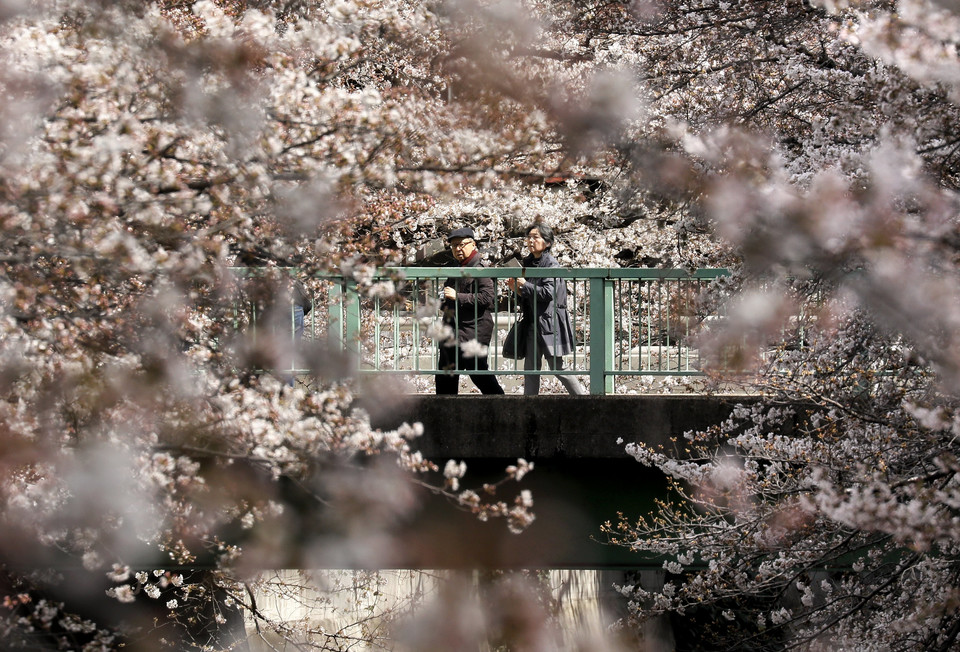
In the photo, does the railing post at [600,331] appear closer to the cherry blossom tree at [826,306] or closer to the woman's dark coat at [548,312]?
the woman's dark coat at [548,312]

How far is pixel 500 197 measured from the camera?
550 cm

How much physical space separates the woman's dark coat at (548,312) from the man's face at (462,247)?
0.48 metres

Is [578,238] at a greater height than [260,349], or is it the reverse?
[578,238]

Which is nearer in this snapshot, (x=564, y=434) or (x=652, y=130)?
(x=652, y=130)

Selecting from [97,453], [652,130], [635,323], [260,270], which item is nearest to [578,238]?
[635,323]

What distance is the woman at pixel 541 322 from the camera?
7.88 meters

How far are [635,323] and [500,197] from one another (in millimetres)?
2642

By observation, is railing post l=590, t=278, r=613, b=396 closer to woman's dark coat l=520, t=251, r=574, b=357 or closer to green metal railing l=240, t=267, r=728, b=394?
green metal railing l=240, t=267, r=728, b=394

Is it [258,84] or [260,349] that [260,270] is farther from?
[258,84]

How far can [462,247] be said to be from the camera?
785 cm

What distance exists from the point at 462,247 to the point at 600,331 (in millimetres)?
1168

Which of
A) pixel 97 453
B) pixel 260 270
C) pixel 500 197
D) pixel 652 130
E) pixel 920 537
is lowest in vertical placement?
pixel 920 537

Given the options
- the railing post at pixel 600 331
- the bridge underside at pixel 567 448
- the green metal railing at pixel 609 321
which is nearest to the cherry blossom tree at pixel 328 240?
the green metal railing at pixel 609 321

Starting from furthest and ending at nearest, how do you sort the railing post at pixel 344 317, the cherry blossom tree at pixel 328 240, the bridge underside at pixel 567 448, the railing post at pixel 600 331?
the railing post at pixel 600 331 → the bridge underside at pixel 567 448 → the railing post at pixel 344 317 → the cherry blossom tree at pixel 328 240
